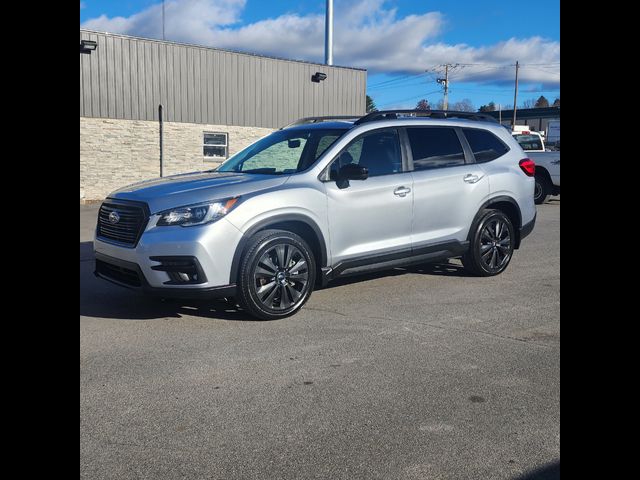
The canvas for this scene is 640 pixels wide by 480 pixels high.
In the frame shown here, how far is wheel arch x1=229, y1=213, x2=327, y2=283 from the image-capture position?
5.76 meters

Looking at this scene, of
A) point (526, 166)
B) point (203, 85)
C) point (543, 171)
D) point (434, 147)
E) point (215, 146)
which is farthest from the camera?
point (215, 146)

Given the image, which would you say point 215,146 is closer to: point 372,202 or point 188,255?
point 372,202

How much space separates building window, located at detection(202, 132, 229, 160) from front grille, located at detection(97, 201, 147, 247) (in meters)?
17.9

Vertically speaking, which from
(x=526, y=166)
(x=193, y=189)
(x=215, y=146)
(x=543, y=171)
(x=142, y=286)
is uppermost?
(x=215, y=146)

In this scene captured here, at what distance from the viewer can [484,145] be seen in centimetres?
795

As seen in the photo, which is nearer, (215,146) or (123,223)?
(123,223)

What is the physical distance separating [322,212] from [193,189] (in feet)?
4.08

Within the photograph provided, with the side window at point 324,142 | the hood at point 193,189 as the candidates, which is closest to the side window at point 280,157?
the side window at point 324,142

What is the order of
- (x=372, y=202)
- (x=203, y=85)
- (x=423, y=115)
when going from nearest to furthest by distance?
(x=372, y=202)
(x=423, y=115)
(x=203, y=85)

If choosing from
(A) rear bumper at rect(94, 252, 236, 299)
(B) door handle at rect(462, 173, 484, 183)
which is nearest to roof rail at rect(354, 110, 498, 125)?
(B) door handle at rect(462, 173, 484, 183)

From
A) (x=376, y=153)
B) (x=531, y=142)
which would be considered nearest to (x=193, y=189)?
(x=376, y=153)

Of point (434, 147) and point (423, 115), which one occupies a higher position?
point (423, 115)

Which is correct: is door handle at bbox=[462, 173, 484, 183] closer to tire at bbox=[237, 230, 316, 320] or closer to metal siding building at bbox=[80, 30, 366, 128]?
tire at bbox=[237, 230, 316, 320]
